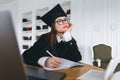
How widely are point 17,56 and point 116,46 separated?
421 cm

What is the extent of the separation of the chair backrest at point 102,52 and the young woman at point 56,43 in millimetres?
2571

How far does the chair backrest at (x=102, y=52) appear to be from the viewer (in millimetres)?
4137

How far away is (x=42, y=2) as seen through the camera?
586 centimetres

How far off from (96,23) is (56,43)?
10.3ft

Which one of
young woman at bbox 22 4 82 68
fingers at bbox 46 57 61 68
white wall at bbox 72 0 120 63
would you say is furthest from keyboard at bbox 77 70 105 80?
→ white wall at bbox 72 0 120 63

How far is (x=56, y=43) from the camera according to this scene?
1.62 m

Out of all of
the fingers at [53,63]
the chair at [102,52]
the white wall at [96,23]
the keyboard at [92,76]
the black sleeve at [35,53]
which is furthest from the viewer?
the white wall at [96,23]

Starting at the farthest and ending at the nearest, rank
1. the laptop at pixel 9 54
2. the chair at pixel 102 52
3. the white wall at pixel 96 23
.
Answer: the white wall at pixel 96 23 → the chair at pixel 102 52 → the laptop at pixel 9 54

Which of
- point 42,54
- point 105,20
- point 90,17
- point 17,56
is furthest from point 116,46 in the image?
point 17,56

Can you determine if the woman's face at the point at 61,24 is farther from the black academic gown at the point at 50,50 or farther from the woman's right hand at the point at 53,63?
the woman's right hand at the point at 53,63

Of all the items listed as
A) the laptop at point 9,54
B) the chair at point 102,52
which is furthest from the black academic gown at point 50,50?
the chair at point 102,52

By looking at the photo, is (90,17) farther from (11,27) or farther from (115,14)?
(11,27)

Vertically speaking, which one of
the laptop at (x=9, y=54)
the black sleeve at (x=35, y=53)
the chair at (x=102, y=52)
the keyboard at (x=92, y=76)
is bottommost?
the chair at (x=102, y=52)

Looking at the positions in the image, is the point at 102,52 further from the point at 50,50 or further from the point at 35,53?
the point at 35,53
